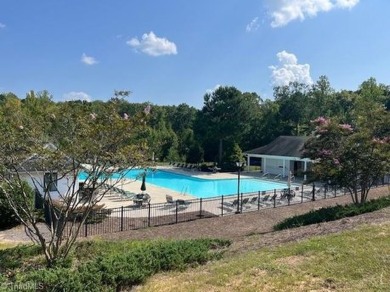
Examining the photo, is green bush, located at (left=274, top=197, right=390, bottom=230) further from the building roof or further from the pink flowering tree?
the building roof

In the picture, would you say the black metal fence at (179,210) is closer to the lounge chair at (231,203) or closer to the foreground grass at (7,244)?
the lounge chair at (231,203)

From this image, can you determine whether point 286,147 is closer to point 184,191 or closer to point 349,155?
point 184,191

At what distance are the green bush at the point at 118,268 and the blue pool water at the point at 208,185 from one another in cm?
1971

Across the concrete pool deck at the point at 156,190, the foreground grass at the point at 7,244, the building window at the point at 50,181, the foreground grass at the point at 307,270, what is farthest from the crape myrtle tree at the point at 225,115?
the foreground grass at the point at 307,270

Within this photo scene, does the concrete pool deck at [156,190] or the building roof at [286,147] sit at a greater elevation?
the building roof at [286,147]

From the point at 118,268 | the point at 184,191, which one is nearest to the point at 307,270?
the point at 118,268

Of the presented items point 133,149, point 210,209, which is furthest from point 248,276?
point 210,209

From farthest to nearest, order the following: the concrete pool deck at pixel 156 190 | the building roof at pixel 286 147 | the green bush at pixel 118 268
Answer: the building roof at pixel 286 147 → the concrete pool deck at pixel 156 190 → the green bush at pixel 118 268

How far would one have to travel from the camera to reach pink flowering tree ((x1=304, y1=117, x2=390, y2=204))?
49.2 ft

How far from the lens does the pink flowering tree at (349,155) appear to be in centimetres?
1501

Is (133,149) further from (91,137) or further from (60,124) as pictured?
(60,124)

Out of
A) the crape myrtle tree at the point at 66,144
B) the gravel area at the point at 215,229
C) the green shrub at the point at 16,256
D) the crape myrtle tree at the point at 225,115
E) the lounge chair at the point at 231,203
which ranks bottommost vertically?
the gravel area at the point at 215,229

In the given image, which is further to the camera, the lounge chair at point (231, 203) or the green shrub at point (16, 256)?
the lounge chair at point (231, 203)

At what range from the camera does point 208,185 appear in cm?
3278
